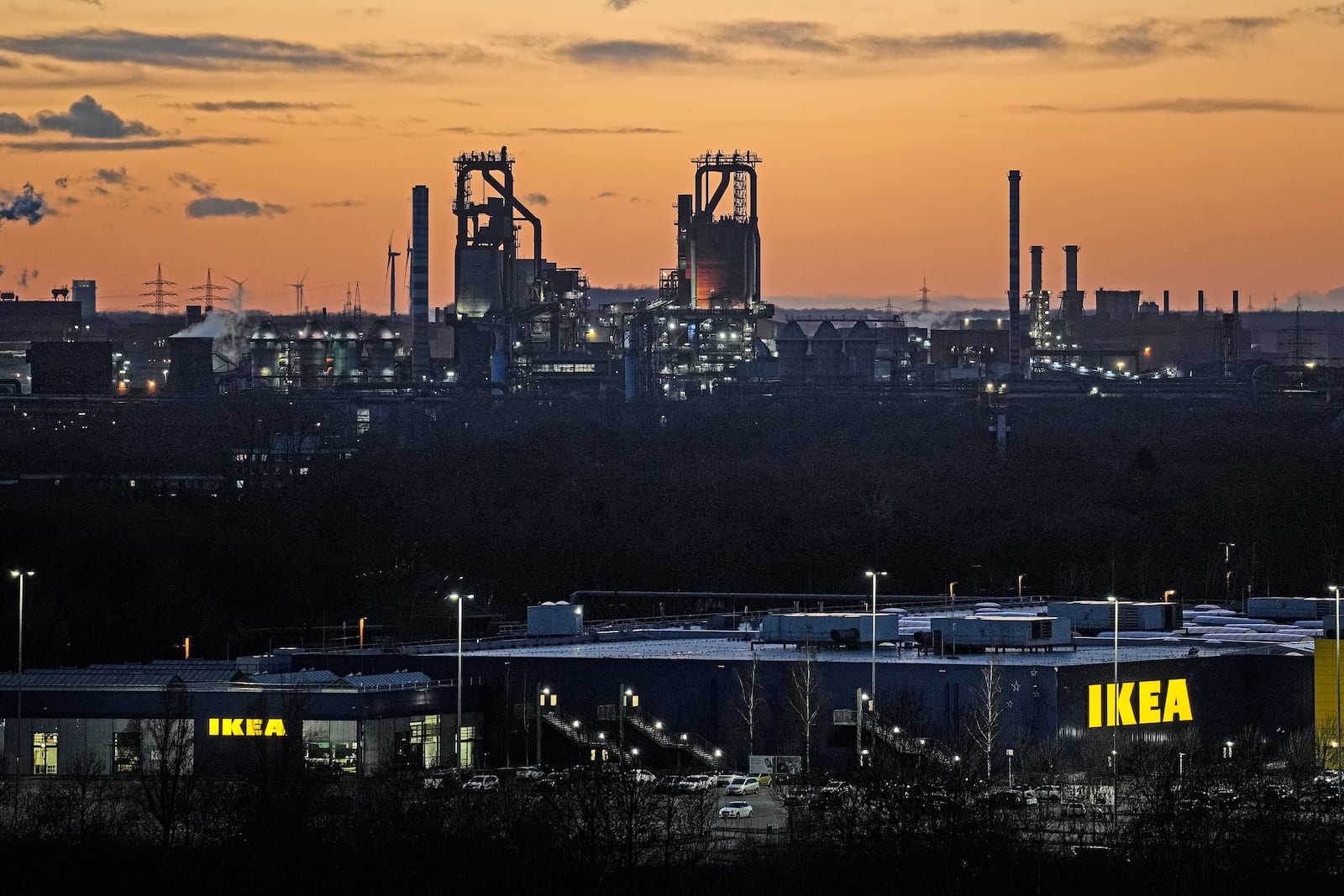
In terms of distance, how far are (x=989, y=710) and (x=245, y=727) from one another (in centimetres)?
866

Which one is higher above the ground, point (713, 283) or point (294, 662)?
point (713, 283)

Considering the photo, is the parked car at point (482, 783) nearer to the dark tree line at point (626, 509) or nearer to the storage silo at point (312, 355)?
the dark tree line at point (626, 509)

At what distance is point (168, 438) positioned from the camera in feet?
255

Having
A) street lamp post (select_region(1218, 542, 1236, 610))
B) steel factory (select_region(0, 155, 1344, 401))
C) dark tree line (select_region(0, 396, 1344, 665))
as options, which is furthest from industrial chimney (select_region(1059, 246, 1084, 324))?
street lamp post (select_region(1218, 542, 1236, 610))

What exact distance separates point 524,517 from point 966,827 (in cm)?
3847

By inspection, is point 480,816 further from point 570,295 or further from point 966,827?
point 570,295

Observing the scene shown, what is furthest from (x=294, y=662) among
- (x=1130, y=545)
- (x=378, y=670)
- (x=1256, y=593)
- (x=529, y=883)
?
(x=1130, y=545)

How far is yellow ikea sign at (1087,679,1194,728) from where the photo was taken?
30.9 metres

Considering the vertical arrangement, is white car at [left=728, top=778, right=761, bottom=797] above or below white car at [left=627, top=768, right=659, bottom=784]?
below

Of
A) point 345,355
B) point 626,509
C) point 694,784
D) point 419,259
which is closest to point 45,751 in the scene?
point 694,784

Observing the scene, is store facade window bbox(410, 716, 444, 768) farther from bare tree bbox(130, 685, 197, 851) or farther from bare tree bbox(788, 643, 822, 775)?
bare tree bbox(788, 643, 822, 775)

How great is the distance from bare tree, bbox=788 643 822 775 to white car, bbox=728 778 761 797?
118 centimetres

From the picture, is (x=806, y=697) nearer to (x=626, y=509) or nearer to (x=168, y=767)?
(x=168, y=767)

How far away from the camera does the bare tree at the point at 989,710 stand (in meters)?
29.8
